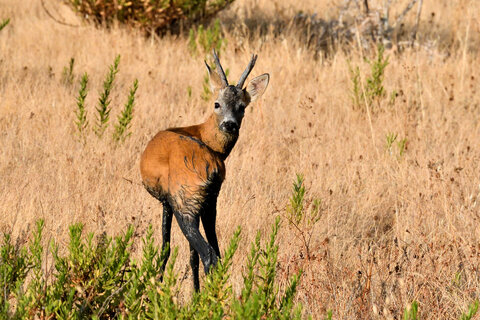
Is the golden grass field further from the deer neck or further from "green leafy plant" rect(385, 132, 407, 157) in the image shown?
the deer neck

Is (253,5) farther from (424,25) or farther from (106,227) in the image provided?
(106,227)

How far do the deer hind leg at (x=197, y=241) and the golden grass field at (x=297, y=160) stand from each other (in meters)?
0.81

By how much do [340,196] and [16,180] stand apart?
258 cm

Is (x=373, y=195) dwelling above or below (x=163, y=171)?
below

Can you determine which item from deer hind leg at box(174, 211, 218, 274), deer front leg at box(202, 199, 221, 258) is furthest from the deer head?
deer hind leg at box(174, 211, 218, 274)

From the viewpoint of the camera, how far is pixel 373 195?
17.9ft

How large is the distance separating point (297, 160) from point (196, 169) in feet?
10.4

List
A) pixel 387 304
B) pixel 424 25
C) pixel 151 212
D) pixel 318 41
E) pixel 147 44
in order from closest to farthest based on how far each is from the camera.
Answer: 1. pixel 387 304
2. pixel 151 212
3. pixel 147 44
4. pixel 318 41
5. pixel 424 25

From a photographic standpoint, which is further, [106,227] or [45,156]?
[45,156]

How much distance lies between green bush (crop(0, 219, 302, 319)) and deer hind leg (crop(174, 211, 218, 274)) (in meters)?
0.08

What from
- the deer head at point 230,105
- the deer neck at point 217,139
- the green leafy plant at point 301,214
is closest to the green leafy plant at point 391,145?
the green leafy plant at point 301,214

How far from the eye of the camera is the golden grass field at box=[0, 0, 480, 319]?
4125 millimetres

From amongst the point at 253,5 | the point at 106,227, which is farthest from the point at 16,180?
the point at 253,5

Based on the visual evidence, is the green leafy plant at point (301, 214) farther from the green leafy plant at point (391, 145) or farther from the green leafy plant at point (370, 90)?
the green leafy plant at point (370, 90)
